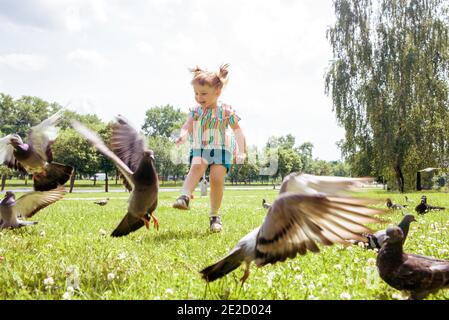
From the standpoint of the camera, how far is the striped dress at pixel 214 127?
17.8 feet

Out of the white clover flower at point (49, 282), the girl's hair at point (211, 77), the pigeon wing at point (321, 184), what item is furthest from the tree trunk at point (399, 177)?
the white clover flower at point (49, 282)

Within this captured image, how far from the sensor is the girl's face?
487 centimetres

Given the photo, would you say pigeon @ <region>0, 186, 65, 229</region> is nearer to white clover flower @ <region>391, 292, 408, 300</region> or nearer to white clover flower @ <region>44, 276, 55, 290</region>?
white clover flower @ <region>44, 276, 55, 290</region>

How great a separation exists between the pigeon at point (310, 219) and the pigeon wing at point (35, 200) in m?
4.01

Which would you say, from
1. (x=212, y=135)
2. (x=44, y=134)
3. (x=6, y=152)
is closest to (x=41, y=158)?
(x=44, y=134)

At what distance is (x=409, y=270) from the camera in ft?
9.25

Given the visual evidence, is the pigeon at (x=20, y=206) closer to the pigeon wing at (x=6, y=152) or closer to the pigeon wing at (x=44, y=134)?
the pigeon wing at (x=6, y=152)

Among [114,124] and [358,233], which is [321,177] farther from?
[114,124]

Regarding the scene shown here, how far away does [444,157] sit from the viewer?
27.6 metres

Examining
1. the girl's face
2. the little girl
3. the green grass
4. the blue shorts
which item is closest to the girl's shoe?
the little girl

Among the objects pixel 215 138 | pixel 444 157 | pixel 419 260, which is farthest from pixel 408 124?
pixel 419 260
